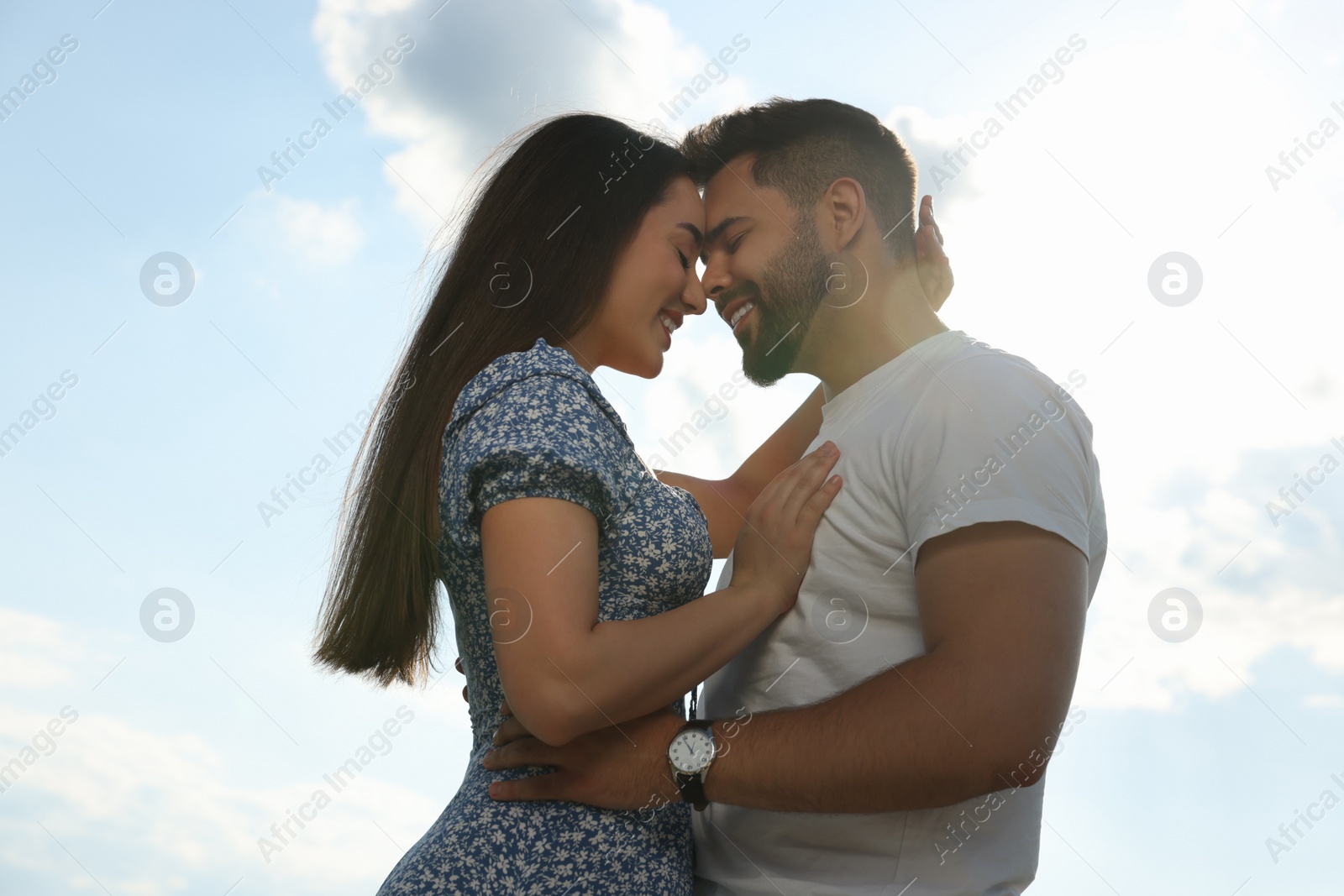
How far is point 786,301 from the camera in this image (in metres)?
3.21

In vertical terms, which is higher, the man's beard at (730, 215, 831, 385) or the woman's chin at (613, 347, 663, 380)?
the man's beard at (730, 215, 831, 385)

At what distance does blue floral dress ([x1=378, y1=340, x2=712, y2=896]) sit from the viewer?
1.91m

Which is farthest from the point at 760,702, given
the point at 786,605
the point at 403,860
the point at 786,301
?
the point at 786,301

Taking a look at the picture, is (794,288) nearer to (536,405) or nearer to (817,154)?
(817,154)

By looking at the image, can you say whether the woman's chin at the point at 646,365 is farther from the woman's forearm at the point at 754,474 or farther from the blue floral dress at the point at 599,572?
the woman's forearm at the point at 754,474

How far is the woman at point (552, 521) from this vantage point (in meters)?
1.83

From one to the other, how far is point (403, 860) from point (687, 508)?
947 mm

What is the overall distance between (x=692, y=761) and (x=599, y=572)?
1.42 ft

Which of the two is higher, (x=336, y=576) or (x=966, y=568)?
(x=966, y=568)

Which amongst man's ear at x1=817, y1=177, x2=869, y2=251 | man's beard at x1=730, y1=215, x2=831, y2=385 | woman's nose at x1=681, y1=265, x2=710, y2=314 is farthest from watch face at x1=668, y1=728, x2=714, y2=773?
man's ear at x1=817, y1=177, x2=869, y2=251

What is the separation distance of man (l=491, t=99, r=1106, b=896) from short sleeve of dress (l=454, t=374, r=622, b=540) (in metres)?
0.53

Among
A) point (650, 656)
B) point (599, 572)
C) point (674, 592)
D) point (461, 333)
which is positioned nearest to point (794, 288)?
point (461, 333)

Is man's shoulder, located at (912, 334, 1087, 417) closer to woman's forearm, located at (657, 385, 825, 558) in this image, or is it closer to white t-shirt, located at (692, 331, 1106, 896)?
white t-shirt, located at (692, 331, 1106, 896)

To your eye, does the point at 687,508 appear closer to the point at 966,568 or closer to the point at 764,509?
the point at 764,509
